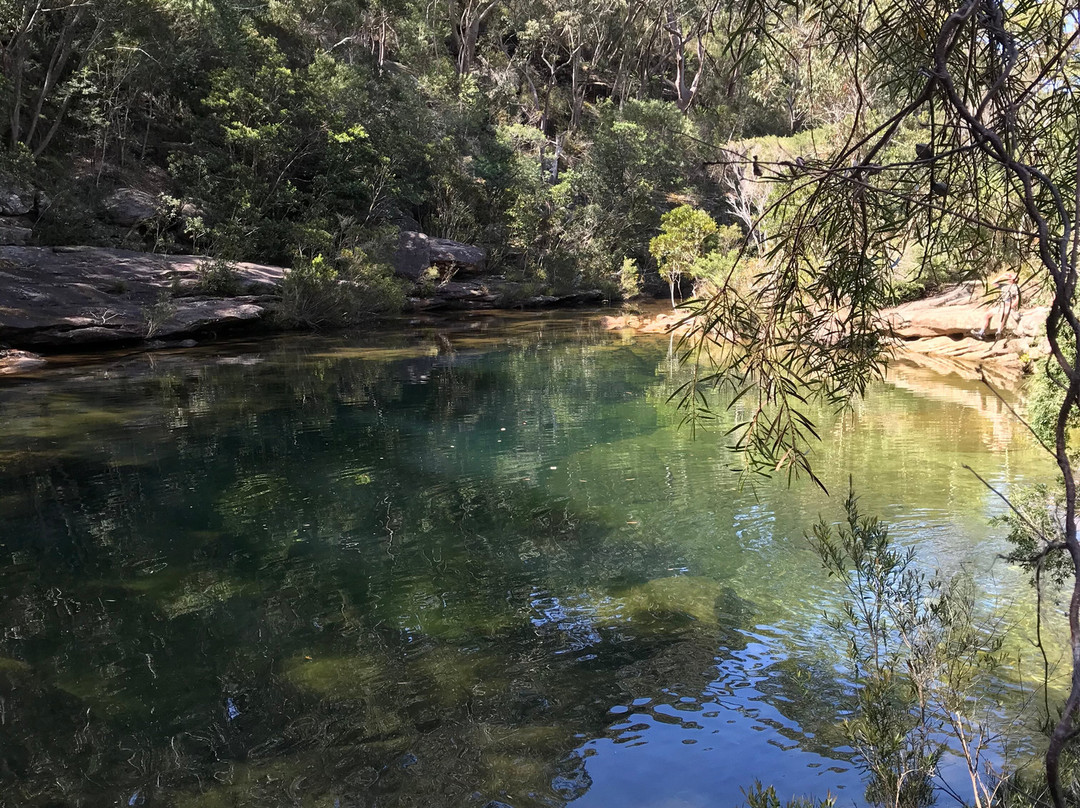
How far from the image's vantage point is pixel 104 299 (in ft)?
66.2

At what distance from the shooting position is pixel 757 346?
2189mm

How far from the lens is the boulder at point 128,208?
2472cm

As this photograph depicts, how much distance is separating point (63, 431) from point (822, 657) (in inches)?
430

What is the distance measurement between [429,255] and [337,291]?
7.23 meters

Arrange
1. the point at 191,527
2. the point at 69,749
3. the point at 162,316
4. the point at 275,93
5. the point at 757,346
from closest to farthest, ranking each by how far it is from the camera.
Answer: the point at 757,346
the point at 69,749
the point at 191,527
the point at 162,316
the point at 275,93

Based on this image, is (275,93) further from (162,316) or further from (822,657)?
(822,657)

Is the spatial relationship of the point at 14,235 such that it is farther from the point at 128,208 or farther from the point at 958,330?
the point at 958,330

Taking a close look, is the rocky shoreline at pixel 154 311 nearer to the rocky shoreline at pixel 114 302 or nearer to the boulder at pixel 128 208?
the rocky shoreline at pixel 114 302

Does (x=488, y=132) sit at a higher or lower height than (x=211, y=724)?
higher

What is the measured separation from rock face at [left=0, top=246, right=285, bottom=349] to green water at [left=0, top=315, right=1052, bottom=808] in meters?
6.83

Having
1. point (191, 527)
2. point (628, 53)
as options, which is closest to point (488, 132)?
point (628, 53)

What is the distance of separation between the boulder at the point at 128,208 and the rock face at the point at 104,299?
2.73m

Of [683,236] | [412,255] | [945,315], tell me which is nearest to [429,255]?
[412,255]

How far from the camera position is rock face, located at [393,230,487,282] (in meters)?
30.3
